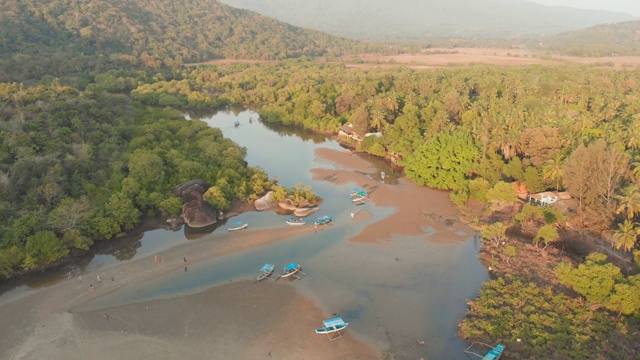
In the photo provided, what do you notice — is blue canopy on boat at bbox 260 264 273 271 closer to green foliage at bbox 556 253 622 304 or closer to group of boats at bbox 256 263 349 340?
group of boats at bbox 256 263 349 340

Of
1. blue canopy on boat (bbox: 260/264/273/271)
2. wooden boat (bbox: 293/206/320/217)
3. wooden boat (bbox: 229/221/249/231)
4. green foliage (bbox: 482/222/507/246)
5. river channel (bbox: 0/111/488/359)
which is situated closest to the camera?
river channel (bbox: 0/111/488/359)

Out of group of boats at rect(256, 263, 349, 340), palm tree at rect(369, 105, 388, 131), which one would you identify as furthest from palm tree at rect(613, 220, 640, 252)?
palm tree at rect(369, 105, 388, 131)

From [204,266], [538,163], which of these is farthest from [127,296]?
[538,163]

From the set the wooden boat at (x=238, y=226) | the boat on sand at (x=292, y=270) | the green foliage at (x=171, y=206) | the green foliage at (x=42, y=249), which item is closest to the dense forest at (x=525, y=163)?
the boat on sand at (x=292, y=270)

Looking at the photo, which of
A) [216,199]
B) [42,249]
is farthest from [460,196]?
[42,249]

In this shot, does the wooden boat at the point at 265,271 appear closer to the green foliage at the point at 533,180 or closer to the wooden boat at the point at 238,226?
the wooden boat at the point at 238,226

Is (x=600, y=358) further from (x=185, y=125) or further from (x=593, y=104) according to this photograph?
(x=593, y=104)
